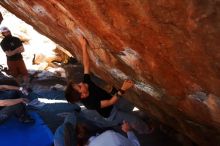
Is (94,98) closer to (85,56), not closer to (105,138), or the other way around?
(105,138)

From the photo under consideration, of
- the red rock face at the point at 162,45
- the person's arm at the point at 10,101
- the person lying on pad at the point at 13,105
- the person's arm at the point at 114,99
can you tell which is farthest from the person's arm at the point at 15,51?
the person's arm at the point at 114,99

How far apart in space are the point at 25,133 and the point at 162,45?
378 cm

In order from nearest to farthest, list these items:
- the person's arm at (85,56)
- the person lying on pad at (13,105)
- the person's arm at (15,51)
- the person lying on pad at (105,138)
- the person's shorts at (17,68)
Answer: the person lying on pad at (105,138) → the person's arm at (85,56) → the person lying on pad at (13,105) → the person's arm at (15,51) → the person's shorts at (17,68)

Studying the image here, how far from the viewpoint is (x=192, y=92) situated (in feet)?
13.1

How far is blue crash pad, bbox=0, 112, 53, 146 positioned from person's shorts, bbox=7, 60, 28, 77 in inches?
94.9

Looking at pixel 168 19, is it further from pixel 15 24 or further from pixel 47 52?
pixel 15 24

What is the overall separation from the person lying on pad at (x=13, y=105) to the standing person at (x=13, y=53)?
2.00 meters

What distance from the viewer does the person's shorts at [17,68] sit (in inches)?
360

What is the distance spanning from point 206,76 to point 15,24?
1098 centimetres

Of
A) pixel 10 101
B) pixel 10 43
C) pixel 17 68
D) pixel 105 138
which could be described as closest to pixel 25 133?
pixel 10 101

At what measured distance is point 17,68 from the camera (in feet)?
30.4

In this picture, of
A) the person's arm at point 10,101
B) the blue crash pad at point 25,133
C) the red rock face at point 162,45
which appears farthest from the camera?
the blue crash pad at point 25,133

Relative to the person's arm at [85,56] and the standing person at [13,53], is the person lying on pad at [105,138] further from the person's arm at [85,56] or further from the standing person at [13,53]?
the standing person at [13,53]

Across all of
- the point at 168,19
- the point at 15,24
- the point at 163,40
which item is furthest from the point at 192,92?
the point at 15,24
